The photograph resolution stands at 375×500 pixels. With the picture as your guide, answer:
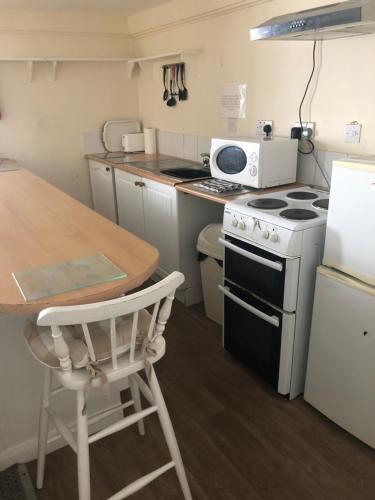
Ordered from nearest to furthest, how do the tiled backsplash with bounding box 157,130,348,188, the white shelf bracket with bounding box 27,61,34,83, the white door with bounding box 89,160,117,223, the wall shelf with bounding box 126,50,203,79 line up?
the tiled backsplash with bounding box 157,130,348,188 < the wall shelf with bounding box 126,50,203,79 < the white shelf bracket with bounding box 27,61,34,83 < the white door with bounding box 89,160,117,223

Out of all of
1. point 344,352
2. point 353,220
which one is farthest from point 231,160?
point 344,352

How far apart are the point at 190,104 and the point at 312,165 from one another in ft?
4.57

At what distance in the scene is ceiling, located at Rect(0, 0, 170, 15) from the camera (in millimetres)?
3166

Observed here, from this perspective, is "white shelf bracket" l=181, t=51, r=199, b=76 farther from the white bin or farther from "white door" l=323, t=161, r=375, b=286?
"white door" l=323, t=161, r=375, b=286

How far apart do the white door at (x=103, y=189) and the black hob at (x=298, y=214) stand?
2025mm

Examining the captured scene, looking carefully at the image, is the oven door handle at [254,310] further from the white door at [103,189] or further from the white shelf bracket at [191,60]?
the white shelf bracket at [191,60]

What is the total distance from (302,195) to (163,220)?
1.06 metres

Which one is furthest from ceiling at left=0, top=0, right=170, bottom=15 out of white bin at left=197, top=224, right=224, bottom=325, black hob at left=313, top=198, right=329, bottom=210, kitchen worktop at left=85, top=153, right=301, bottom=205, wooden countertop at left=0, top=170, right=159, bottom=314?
black hob at left=313, top=198, right=329, bottom=210

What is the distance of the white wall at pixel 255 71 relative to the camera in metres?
2.12

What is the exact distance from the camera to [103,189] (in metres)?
3.76

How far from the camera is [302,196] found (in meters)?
2.19

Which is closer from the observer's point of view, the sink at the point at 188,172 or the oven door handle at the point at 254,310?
the oven door handle at the point at 254,310

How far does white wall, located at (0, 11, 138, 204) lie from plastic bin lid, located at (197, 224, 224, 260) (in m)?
1.91

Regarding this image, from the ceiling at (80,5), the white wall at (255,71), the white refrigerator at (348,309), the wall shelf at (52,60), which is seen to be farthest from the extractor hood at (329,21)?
the wall shelf at (52,60)
